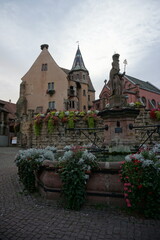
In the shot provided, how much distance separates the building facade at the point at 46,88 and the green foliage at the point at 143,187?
86.1ft

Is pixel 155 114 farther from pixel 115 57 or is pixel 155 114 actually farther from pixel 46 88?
pixel 46 88

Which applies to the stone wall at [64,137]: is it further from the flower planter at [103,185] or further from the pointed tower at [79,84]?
the pointed tower at [79,84]

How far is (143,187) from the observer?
3.38 m

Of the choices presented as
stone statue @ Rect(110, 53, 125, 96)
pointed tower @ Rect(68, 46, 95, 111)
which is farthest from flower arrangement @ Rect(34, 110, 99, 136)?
pointed tower @ Rect(68, 46, 95, 111)

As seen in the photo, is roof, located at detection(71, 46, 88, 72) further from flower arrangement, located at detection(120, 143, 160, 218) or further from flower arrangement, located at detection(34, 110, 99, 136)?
flower arrangement, located at detection(120, 143, 160, 218)

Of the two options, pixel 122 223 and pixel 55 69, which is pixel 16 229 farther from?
pixel 55 69

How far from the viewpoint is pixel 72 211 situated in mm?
3789

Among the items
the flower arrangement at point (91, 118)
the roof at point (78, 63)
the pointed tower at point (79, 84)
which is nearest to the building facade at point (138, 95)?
the pointed tower at point (79, 84)

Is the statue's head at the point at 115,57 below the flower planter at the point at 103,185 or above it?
above

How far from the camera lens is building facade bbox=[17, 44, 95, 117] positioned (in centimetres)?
3027

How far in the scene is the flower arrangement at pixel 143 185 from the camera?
333cm

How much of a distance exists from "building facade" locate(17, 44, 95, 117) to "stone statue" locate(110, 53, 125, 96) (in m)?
22.1

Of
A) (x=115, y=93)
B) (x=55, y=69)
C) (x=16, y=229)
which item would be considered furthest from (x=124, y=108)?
(x=55, y=69)

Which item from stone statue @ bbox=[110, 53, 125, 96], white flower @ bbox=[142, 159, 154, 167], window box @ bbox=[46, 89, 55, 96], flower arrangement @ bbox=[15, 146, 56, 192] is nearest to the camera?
white flower @ bbox=[142, 159, 154, 167]
